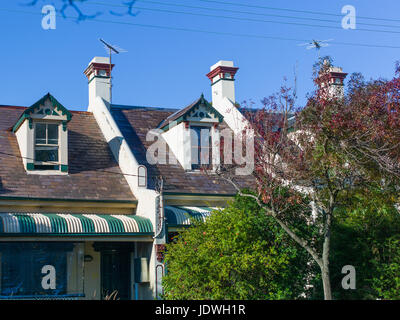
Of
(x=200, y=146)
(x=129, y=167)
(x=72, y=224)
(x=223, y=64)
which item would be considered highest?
(x=223, y=64)

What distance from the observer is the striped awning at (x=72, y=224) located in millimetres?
17375

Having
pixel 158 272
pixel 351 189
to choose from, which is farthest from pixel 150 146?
pixel 351 189

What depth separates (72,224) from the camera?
712 inches

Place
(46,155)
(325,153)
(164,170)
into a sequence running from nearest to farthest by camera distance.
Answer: (325,153) → (46,155) → (164,170)

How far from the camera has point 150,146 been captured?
22828 mm

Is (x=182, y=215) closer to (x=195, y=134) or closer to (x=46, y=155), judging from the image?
(x=195, y=134)

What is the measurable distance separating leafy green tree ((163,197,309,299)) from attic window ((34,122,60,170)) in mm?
6581

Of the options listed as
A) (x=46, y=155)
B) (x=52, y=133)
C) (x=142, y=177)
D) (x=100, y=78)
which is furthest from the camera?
(x=100, y=78)

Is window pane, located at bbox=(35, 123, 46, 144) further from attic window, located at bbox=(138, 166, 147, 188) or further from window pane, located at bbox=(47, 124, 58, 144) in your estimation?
attic window, located at bbox=(138, 166, 147, 188)

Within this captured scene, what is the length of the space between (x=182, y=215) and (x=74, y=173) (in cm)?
398

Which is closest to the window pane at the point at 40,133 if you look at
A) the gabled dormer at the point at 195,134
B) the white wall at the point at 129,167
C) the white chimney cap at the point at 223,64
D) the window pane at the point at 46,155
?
the window pane at the point at 46,155

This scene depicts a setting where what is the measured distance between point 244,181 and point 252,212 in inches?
236

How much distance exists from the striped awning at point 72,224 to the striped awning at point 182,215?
0.68 meters

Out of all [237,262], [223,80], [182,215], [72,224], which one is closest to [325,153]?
[237,262]
